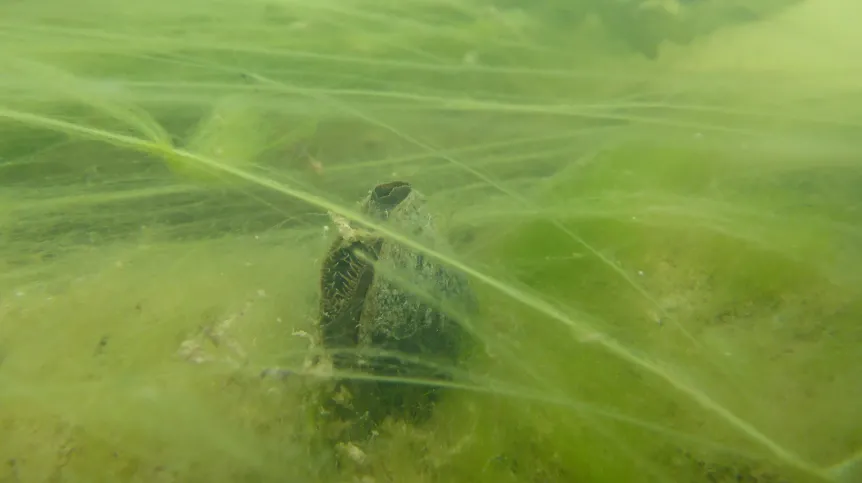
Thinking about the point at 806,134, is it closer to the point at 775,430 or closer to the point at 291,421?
the point at 775,430

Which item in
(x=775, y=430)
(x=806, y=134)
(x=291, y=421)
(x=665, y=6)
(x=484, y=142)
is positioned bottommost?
(x=291, y=421)

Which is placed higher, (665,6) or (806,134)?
(665,6)

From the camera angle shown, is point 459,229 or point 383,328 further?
point 459,229

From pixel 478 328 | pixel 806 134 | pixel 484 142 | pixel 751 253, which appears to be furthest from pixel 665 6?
pixel 478 328
